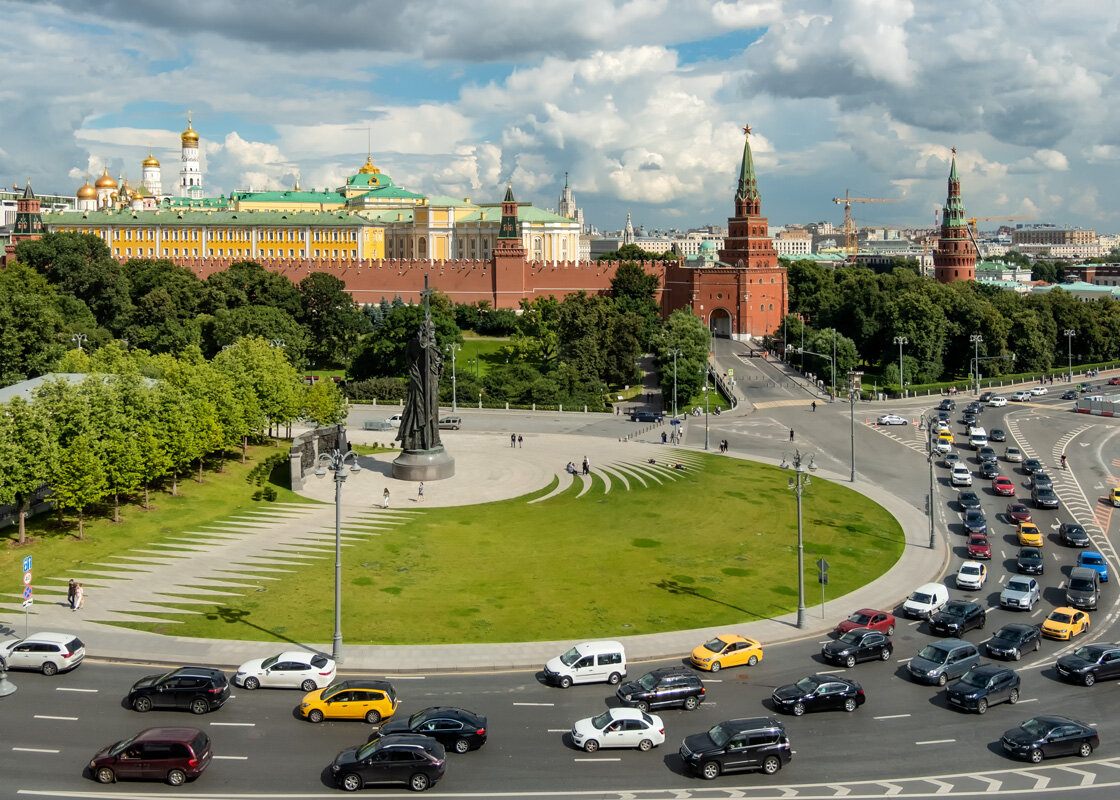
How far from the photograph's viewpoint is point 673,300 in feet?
458

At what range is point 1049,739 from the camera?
25.6 m

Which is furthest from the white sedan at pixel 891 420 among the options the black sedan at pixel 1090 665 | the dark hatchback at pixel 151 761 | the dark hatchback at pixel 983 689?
the dark hatchback at pixel 151 761

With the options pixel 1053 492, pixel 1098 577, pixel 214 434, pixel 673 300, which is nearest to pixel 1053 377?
pixel 673 300

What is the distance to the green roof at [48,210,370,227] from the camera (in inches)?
6791

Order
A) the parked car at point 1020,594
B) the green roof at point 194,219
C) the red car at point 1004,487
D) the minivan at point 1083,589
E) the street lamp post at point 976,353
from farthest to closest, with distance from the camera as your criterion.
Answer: the green roof at point 194,219 < the street lamp post at point 976,353 < the red car at point 1004,487 < the minivan at point 1083,589 < the parked car at point 1020,594

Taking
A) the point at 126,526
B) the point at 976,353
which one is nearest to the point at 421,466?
the point at 126,526

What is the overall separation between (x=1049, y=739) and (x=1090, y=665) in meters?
6.31

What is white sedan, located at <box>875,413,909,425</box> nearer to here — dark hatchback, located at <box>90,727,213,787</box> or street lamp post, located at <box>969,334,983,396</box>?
street lamp post, located at <box>969,334,983,396</box>

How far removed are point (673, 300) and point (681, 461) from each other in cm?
7848

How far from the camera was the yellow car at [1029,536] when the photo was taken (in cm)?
4694

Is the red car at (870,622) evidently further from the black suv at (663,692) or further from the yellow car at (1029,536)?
the yellow car at (1029,536)

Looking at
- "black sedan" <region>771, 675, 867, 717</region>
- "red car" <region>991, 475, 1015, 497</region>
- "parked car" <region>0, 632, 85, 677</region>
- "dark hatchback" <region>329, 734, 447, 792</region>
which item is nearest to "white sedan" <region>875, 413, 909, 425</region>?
"red car" <region>991, 475, 1015, 497</region>

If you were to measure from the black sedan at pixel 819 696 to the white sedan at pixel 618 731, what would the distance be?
13.0ft

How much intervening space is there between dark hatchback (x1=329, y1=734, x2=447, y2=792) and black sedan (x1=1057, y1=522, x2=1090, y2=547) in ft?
113
